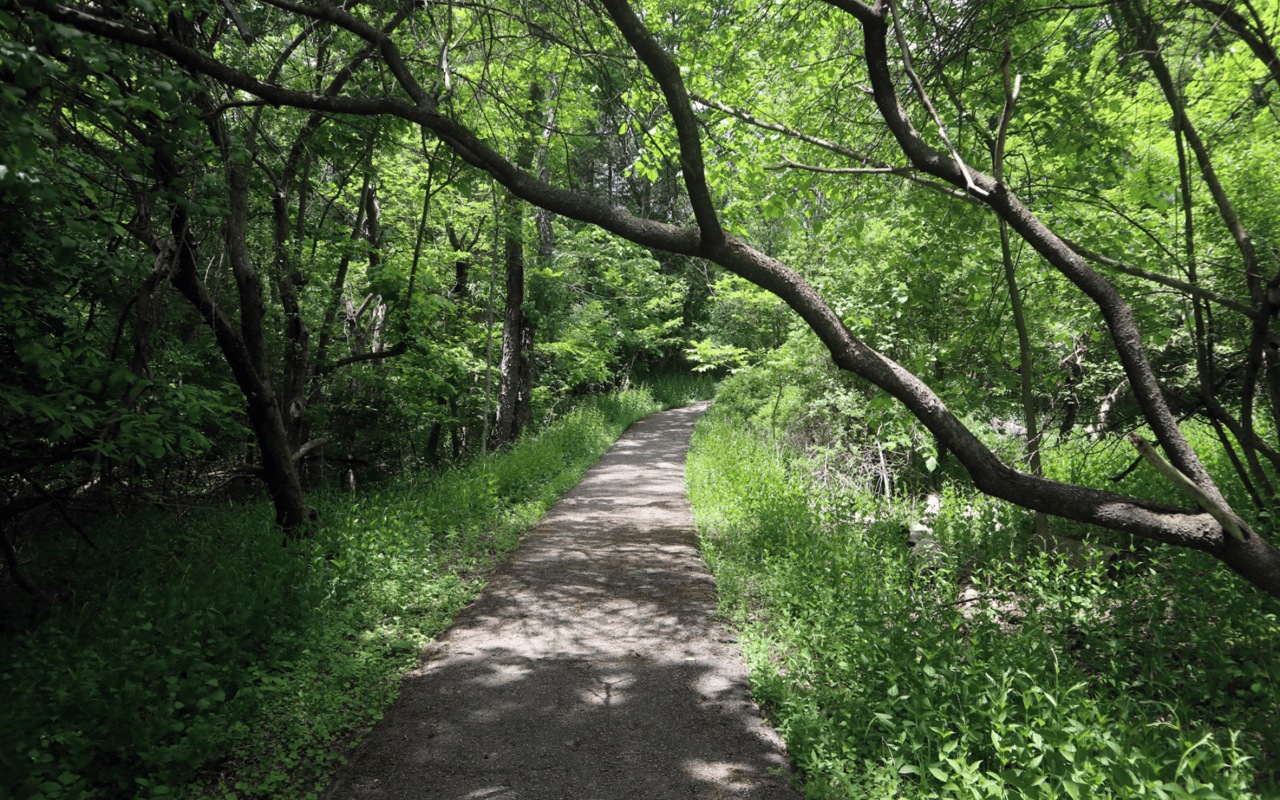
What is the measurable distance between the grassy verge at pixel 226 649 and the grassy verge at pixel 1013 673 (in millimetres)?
2872

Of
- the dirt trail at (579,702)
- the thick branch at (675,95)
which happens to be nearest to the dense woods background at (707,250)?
the thick branch at (675,95)

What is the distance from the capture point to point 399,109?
3.61 metres

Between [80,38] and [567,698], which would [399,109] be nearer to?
[80,38]

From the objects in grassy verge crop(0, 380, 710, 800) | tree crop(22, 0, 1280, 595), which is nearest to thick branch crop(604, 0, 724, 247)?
tree crop(22, 0, 1280, 595)

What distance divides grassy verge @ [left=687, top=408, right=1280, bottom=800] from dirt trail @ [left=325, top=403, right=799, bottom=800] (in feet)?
1.20

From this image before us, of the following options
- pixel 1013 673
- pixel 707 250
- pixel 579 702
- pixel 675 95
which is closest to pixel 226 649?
pixel 579 702

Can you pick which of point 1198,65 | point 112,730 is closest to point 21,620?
point 112,730

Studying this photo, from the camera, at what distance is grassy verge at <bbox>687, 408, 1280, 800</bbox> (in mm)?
2598

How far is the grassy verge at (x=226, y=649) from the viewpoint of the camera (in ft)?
10.2

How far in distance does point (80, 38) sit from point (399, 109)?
1.54 m

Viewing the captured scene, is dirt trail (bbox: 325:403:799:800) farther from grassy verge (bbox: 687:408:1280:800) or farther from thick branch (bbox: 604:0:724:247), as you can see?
thick branch (bbox: 604:0:724:247)

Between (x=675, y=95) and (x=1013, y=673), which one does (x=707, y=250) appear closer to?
(x=675, y=95)

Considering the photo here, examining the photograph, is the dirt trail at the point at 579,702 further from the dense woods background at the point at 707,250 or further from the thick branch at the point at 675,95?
the thick branch at the point at 675,95

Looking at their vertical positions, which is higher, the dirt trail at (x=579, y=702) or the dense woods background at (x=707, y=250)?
the dense woods background at (x=707, y=250)
